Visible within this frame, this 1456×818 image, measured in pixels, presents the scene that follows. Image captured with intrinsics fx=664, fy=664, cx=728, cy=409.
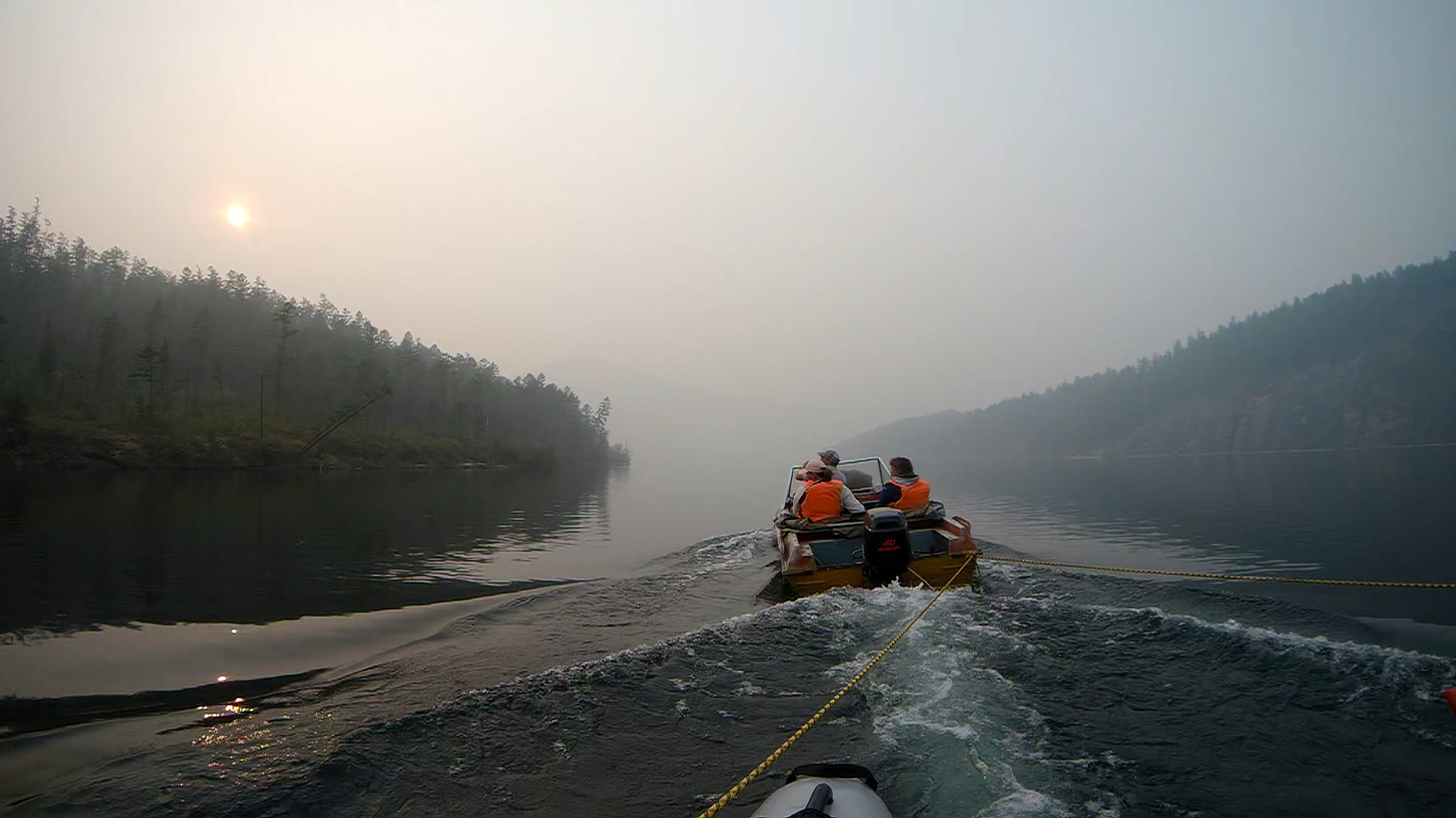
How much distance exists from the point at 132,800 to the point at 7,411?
62.6 meters

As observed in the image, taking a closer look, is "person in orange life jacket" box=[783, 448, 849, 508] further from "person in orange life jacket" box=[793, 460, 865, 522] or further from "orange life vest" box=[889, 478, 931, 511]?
"orange life vest" box=[889, 478, 931, 511]

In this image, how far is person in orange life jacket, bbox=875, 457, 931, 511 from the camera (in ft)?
39.4

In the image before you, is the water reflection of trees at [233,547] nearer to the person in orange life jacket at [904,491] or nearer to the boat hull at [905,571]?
the boat hull at [905,571]

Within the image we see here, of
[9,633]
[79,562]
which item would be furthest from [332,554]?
[9,633]

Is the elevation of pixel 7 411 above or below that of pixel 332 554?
above

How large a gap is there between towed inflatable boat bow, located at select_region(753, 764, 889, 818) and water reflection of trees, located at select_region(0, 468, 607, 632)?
8.66 m

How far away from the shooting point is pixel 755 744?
16.7 ft

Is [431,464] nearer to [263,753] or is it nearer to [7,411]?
[7,411]

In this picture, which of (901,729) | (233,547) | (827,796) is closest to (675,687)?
(901,729)

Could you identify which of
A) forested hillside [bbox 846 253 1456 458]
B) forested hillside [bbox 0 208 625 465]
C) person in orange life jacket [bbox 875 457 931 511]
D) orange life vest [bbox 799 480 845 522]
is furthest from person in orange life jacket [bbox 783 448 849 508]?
forested hillside [bbox 846 253 1456 458]

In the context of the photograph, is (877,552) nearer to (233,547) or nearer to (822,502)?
(822,502)

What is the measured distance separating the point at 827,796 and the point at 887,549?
6.98 m

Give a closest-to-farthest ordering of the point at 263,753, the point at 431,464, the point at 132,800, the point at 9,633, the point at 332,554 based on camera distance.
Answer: the point at 132,800
the point at 263,753
the point at 9,633
the point at 332,554
the point at 431,464

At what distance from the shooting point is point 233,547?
15195 millimetres
